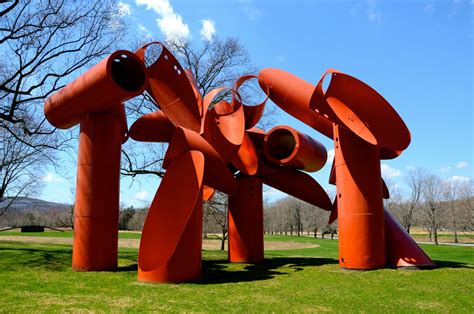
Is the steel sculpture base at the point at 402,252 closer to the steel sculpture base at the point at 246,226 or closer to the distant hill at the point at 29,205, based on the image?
the steel sculpture base at the point at 246,226

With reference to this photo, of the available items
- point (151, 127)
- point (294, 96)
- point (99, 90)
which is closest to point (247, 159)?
point (294, 96)

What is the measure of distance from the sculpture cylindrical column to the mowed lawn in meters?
0.48

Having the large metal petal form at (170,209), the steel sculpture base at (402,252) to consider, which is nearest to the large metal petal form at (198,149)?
the large metal petal form at (170,209)

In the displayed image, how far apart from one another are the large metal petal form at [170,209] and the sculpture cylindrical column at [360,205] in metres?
3.78

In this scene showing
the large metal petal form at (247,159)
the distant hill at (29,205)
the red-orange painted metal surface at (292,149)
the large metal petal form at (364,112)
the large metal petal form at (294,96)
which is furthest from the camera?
the distant hill at (29,205)

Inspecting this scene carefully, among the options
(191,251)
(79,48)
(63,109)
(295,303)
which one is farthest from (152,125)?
(295,303)

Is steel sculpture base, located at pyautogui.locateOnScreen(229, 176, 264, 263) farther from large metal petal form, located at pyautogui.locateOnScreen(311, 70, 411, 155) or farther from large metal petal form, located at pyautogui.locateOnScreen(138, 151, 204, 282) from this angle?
large metal petal form, located at pyautogui.locateOnScreen(311, 70, 411, 155)

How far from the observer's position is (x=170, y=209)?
9641mm

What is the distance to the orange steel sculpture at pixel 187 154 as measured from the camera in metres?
9.28

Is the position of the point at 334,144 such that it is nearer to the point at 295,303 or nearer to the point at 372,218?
the point at 372,218

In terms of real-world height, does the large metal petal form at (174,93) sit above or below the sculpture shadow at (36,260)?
above

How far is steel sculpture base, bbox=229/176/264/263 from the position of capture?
42.7ft

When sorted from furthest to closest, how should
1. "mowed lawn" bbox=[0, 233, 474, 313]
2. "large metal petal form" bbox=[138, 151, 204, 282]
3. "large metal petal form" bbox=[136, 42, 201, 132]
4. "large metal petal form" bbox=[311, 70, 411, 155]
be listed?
"large metal petal form" bbox=[136, 42, 201, 132]
"large metal petal form" bbox=[311, 70, 411, 155]
"large metal petal form" bbox=[138, 151, 204, 282]
"mowed lawn" bbox=[0, 233, 474, 313]

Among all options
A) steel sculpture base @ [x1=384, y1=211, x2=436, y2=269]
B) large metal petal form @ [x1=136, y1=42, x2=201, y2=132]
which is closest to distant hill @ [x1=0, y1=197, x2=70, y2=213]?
large metal petal form @ [x1=136, y1=42, x2=201, y2=132]
